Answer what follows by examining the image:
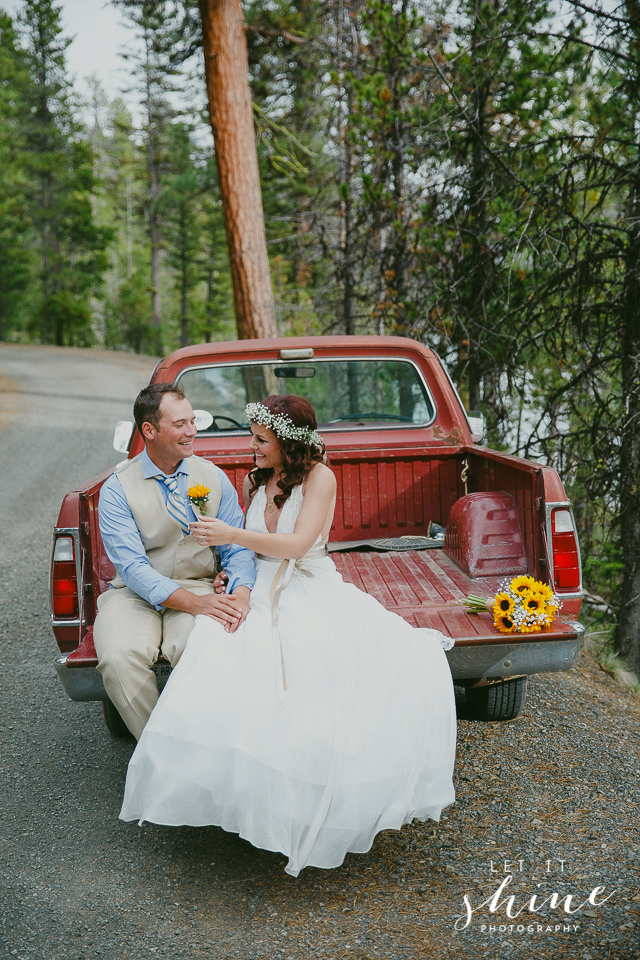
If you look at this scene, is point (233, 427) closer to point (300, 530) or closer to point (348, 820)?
point (300, 530)

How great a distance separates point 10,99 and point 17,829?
117ft

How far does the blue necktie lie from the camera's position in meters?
3.26

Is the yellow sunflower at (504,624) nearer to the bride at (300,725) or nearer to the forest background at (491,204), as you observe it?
the bride at (300,725)

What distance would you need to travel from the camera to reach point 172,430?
320cm

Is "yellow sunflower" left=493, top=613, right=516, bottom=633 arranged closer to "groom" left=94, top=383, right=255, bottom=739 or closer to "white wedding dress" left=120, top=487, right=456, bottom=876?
"white wedding dress" left=120, top=487, right=456, bottom=876

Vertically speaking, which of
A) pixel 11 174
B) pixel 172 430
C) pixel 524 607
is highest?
pixel 11 174

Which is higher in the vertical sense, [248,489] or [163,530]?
[248,489]

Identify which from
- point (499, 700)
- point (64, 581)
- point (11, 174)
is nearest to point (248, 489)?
point (64, 581)

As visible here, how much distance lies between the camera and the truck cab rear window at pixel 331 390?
477 centimetres

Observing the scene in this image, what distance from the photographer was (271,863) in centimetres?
278

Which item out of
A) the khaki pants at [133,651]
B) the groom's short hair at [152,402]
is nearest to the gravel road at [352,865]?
the khaki pants at [133,651]

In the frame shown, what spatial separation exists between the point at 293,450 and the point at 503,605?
1074 mm

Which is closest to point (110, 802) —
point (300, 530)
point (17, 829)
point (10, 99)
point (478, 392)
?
point (17, 829)

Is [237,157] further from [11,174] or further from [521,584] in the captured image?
[11,174]
